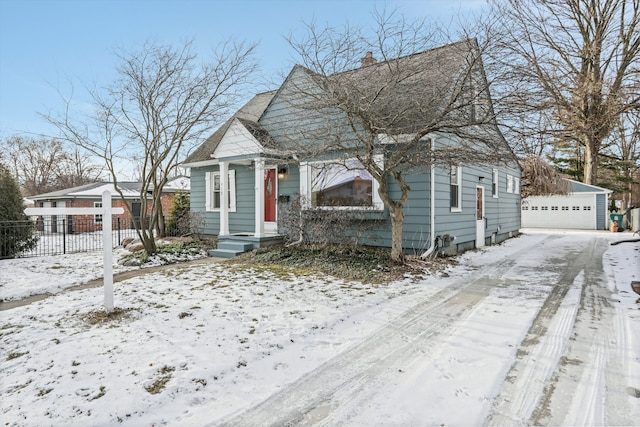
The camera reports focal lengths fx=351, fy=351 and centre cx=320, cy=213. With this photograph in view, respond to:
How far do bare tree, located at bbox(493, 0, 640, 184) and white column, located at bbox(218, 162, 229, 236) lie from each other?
7.78 m

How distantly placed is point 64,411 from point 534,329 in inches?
177

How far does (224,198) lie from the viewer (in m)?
10.9

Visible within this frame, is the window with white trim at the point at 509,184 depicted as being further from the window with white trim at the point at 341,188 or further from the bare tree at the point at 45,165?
the bare tree at the point at 45,165

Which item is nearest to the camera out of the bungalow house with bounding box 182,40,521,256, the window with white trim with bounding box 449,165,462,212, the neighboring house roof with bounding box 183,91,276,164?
the bungalow house with bounding box 182,40,521,256

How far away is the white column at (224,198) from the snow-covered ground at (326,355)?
16.3 ft

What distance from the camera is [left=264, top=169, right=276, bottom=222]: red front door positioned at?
10953 millimetres

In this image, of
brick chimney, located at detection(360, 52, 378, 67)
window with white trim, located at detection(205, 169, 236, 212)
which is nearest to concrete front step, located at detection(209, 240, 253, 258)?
window with white trim, located at detection(205, 169, 236, 212)

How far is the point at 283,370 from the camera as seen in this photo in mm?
3062

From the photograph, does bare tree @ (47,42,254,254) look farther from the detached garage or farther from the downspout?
the detached garage

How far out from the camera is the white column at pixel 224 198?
10.8 m

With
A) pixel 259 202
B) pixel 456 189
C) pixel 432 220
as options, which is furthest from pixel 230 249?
pixel 456 189

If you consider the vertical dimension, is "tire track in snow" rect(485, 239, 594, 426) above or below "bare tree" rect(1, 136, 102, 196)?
below

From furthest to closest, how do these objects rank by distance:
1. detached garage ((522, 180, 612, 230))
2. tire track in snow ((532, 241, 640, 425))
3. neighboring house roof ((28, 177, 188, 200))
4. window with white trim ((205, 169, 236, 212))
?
1. neighboring house roof ((28, 177, 188, 200))
2. detached garage ((522, 180, 612, 230))
3. window with white trim ((205, 169, 236, 212))
4. tire track in snow ((532, 241, 640, 425))

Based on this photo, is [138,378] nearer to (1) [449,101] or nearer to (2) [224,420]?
(2) [224,420]
